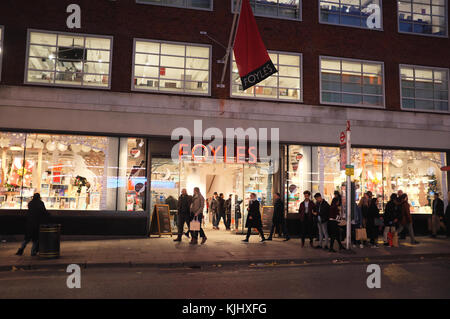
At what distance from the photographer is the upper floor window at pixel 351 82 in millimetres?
18422

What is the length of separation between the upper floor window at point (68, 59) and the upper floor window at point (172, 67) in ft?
4.02

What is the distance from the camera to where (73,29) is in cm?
1620

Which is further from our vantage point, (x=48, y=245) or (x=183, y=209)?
(x=183, y=209)

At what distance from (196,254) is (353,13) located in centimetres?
1335

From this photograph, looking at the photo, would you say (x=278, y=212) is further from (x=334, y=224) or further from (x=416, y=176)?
(x=416, y=176)

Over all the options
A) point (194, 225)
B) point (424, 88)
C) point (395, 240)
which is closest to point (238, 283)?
point (194, 225)

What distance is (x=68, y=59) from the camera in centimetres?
1628

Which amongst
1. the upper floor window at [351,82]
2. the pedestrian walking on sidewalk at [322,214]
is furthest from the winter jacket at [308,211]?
the upper floor window at [351,82]

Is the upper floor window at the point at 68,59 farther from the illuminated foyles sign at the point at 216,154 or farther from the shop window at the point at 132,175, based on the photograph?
the illuminated foyles sign at the point at 216,154

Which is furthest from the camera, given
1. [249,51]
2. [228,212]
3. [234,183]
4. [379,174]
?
[228,212]

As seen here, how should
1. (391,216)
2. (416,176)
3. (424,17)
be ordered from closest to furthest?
(391,216), (416,176), (424,17)

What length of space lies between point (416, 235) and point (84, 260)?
14231mm

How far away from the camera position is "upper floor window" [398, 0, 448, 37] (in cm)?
1967

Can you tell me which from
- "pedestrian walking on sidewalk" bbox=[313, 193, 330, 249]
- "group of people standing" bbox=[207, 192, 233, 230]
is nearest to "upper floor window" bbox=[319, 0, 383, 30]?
"pedestrian walking on sidewalk" bbox=[313, 193, 330, 249]
